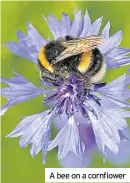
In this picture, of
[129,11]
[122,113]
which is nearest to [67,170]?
[122,113]

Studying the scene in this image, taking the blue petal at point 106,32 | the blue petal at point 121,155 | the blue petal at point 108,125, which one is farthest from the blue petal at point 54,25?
the blue petal at point 121,155

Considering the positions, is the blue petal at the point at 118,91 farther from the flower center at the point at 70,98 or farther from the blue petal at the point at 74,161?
the blue petal at the point at 74,161

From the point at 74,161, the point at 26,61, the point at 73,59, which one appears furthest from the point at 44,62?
the point at 74,161

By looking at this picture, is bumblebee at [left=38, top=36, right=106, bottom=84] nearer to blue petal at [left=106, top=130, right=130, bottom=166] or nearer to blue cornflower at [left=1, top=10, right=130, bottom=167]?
blue cornflower at [left=1, top=10, right=130, bottom=167]

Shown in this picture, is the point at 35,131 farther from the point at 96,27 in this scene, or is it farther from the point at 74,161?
the point at 96,27

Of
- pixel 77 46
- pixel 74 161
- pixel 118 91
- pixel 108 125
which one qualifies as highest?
pixel 77 46

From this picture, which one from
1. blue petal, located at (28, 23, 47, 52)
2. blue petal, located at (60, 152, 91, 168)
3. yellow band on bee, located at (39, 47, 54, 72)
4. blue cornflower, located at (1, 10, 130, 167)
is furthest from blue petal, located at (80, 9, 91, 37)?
blue petal, located at (60, 152, 91, 168)

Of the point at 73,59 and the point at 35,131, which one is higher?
the point at 73,59
